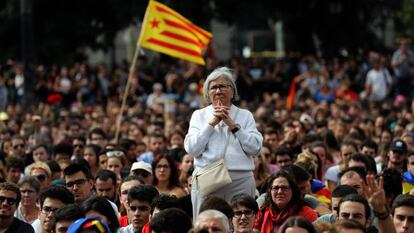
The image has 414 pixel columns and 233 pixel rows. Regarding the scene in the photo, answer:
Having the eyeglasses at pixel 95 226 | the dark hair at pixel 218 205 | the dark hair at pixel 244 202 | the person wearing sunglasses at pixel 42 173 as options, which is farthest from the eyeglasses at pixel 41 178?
the eyeglasses at pixel 95 226

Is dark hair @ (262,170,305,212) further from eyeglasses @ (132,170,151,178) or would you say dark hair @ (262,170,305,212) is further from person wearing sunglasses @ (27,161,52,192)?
person wearing sunglasses @ (27,161,52,192)

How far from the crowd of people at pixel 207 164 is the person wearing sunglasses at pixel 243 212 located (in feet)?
0.04

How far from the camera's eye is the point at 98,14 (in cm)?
3950

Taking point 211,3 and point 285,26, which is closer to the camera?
point 211,3

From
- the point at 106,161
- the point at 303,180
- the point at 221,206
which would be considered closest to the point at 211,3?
the point at 106,161

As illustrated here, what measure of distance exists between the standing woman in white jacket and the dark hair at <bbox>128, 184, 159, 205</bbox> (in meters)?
0.56

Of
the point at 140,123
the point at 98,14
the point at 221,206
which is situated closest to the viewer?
the point at 221,206

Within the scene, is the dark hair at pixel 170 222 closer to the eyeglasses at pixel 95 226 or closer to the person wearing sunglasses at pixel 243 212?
the eyeglasses at pixel 95 226

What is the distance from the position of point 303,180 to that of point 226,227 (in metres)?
3.59

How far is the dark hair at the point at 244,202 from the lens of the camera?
11.5 meters

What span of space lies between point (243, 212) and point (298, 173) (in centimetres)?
223

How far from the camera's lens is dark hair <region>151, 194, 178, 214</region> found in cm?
1147

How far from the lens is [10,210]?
473 inches

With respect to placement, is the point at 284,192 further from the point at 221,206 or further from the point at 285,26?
the point at 285,26
